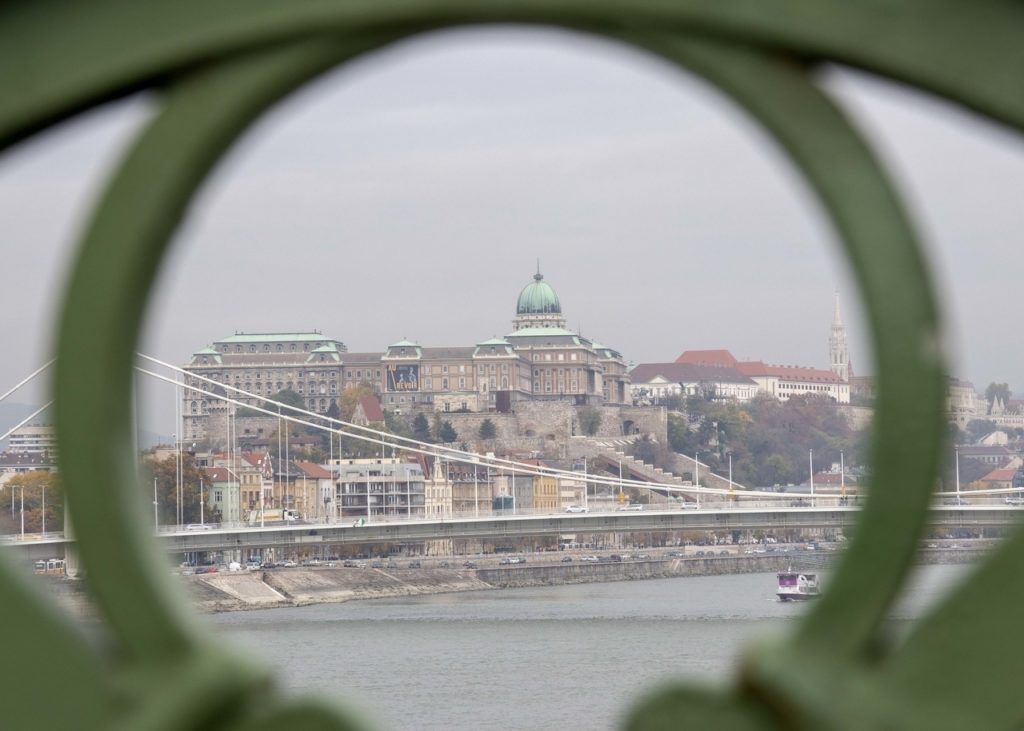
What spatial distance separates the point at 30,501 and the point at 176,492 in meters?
2.19

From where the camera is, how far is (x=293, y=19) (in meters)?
0.45

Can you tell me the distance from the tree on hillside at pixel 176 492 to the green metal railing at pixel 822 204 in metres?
23.6

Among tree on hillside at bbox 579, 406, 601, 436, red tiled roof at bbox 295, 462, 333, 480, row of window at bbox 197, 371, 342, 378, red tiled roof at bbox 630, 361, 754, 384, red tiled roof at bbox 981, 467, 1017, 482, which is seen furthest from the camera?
red tiled roof at bbox 630, 361, 754, 384

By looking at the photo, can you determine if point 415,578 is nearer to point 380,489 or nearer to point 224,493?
point 224,493

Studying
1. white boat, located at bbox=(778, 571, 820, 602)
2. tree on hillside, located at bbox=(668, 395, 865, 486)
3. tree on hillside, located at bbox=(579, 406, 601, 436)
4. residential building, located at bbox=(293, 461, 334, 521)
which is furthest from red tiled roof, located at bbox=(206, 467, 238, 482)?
tree on hillside, located at bbox=(579, 406, 601, 436)

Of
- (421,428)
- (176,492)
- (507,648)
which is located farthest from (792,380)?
(507,648)

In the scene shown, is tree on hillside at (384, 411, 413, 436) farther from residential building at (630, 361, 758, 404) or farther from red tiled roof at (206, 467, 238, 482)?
red tiled roof at (206, 467, 238, 482)

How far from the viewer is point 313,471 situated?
103 feet

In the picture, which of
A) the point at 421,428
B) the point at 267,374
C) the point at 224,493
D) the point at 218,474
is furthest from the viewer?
the point at 267,374

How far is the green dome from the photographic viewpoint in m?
46.6

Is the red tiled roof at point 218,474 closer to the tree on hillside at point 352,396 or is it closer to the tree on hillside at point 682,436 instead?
the tree on hillside at point 352,396

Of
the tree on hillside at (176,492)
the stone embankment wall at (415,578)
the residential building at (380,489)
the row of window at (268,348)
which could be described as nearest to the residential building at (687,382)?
the row of window at (268,348)

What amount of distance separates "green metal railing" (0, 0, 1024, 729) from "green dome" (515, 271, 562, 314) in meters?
46.1

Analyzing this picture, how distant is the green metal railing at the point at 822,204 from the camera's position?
1.45ft
